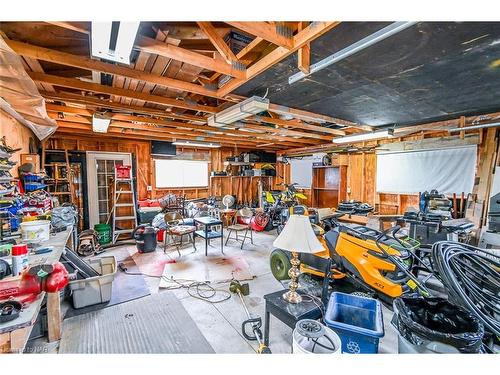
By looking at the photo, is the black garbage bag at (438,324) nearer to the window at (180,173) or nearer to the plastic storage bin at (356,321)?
the plastic storage bin at (356,321)

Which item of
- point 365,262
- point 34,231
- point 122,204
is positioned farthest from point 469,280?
point 122,204

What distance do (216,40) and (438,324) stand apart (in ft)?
8.74

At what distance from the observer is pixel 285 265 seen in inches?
129

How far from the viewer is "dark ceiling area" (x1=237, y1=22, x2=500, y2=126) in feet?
5.33

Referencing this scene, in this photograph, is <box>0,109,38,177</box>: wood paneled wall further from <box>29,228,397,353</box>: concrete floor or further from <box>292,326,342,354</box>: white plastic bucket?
<box>292,326,342,354</box>: white plastic bucket

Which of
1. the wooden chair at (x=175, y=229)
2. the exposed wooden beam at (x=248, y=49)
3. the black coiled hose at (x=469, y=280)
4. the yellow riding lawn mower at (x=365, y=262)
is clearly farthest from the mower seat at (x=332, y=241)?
the wooden chair at (x=175, y=229)

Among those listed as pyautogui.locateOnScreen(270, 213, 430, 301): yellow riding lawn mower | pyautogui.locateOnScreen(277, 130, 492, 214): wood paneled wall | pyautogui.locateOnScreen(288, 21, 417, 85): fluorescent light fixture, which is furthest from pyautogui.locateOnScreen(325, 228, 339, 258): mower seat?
pyautogui.locateOnScreen(277, 130, 492, 214): wood paneled wall

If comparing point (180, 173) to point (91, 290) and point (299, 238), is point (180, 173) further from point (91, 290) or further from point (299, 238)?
point (299, 238)

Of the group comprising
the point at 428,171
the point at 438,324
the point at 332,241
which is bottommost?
the point at 438,324

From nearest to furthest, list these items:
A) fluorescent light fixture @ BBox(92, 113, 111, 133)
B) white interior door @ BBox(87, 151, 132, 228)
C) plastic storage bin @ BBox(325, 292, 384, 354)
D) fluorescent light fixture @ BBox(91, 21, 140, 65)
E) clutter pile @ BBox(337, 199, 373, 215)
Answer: fluorescent light fixture @ BBox(91, 21, 140, 65) → plastic storage bin @ BBox(325, 292, 384, 354) → fluorescent light fixture @ BBox(92, 113, 111, 133) → clutter pile @ BBox(337, 199, 373, 215) → white interior door @ BBox(87, 151, 132, 228)

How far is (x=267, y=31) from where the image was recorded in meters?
Result: 1.55

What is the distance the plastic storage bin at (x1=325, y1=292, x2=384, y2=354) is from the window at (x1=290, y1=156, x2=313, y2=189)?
20.7 ft

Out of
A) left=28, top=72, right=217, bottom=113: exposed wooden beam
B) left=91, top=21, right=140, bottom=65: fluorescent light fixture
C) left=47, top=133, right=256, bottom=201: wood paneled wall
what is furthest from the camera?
left=47, top=133, right=256, bottom=201: wood paneled wall
